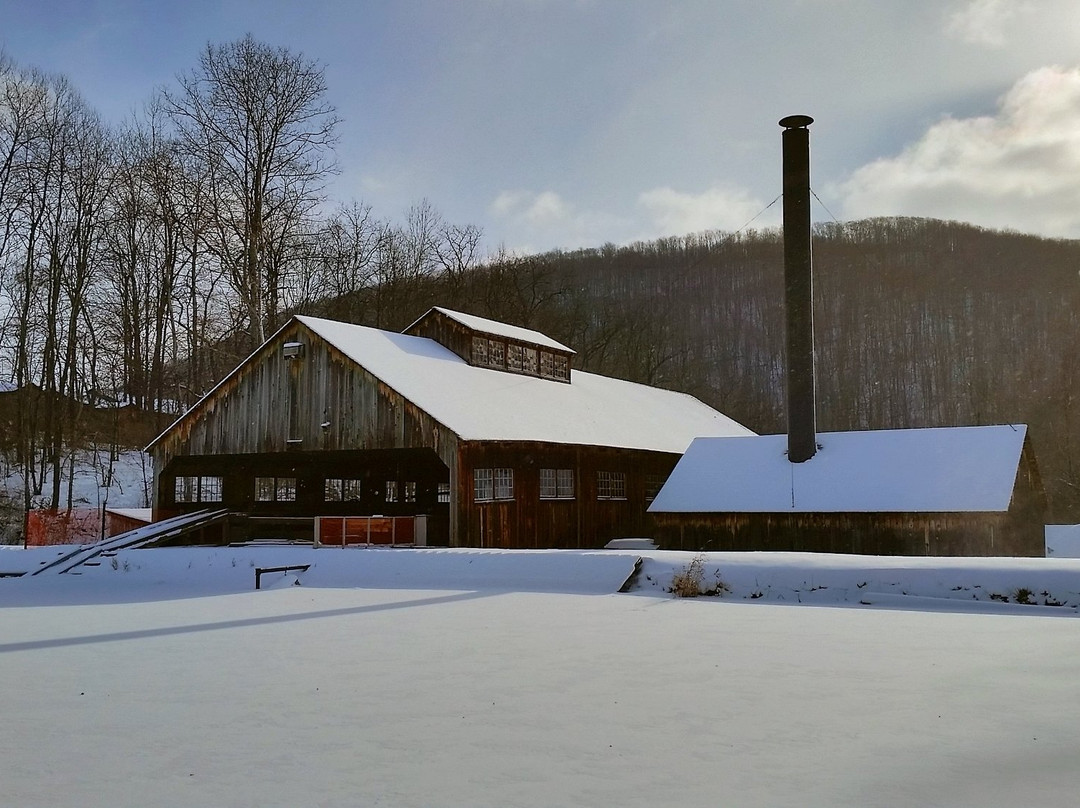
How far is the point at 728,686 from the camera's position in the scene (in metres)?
7.68

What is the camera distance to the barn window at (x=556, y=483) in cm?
2467

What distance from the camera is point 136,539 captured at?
21953 millimetres

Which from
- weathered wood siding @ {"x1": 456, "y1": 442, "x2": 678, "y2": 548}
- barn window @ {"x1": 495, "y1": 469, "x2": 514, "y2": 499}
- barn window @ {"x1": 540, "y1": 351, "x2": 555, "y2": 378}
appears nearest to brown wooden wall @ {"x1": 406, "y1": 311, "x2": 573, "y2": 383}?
barn window @ {"x1": 540, "y1": 351, "x2": 555, "y2": 378}

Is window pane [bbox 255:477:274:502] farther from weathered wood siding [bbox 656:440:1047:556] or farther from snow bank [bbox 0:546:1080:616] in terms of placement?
weathered wood siding [bbox 656:440:1047:556]

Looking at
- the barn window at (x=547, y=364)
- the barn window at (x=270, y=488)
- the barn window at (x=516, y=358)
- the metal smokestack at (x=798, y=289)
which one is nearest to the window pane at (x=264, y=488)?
the barn window at (x=270, y=488)

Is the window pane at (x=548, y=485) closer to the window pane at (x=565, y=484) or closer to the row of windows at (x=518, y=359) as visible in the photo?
the window pane at (x=565, y=484)

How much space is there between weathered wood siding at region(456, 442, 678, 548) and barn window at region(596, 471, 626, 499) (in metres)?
0.14

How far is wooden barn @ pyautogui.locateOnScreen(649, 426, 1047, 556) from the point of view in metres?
19.9

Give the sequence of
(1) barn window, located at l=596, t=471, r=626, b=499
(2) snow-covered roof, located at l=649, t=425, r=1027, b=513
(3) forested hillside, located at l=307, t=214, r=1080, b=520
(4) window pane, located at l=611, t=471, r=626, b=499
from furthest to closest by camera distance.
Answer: (3) forested hillside, located at l=307, t=214, r=1080, b=520 < (4) window pane, located at l=611, t=471, r=626, b=499 < (1) barn window, located at l=596, t=471, r=626, b=499 < (2) snow-covered roof, located at l=649, t=425, r=1027, b=513

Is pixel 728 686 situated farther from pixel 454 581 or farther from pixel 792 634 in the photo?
pixel 454 581

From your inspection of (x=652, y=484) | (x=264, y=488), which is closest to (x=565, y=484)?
(x=652, y=484)

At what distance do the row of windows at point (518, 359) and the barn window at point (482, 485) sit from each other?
241 inches

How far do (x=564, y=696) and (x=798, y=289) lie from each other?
19094mm

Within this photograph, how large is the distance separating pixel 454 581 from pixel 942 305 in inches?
3511
